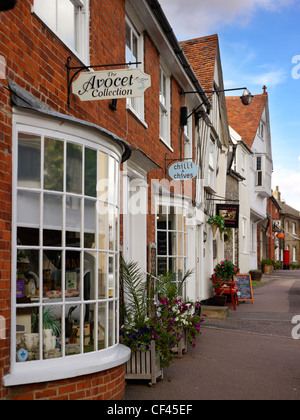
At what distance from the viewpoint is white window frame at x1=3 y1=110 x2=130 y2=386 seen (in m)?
4.39

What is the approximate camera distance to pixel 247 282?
52.6 ft

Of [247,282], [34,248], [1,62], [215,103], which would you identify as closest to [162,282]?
[34,248]

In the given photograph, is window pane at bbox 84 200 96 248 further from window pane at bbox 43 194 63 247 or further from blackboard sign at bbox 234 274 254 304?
blackboard sign at bbox 234 274 254 304

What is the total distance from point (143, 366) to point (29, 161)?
318cm

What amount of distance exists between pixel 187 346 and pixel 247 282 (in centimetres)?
756

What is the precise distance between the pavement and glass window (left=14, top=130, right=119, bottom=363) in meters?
1.25

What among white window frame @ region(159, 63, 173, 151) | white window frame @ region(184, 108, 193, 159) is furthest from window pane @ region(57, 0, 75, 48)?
white window frame @ region(184, 108, 193, 159)

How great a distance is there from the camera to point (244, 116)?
28.4 metres

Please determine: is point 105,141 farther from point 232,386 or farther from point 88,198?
point 232,386

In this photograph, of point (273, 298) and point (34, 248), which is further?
point (273, 298)

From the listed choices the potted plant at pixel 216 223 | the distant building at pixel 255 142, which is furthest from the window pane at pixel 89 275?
the distant building at pixel 255 142

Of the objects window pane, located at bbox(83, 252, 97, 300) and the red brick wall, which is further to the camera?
window pane, located at bbox(83, 252, 97, 300)

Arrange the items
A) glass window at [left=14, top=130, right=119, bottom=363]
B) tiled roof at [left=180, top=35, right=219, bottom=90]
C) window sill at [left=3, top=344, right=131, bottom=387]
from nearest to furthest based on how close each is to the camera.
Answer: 1. window sill at [left=3, top=344, right=131, bottom=387]
2. glass window at [left=14, top=130, right=119, bottom=363]
3. tiled roof at [left=180, top=35, right=219, bottom=90]

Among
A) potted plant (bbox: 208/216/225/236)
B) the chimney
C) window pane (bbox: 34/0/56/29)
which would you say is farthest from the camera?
the chimney
